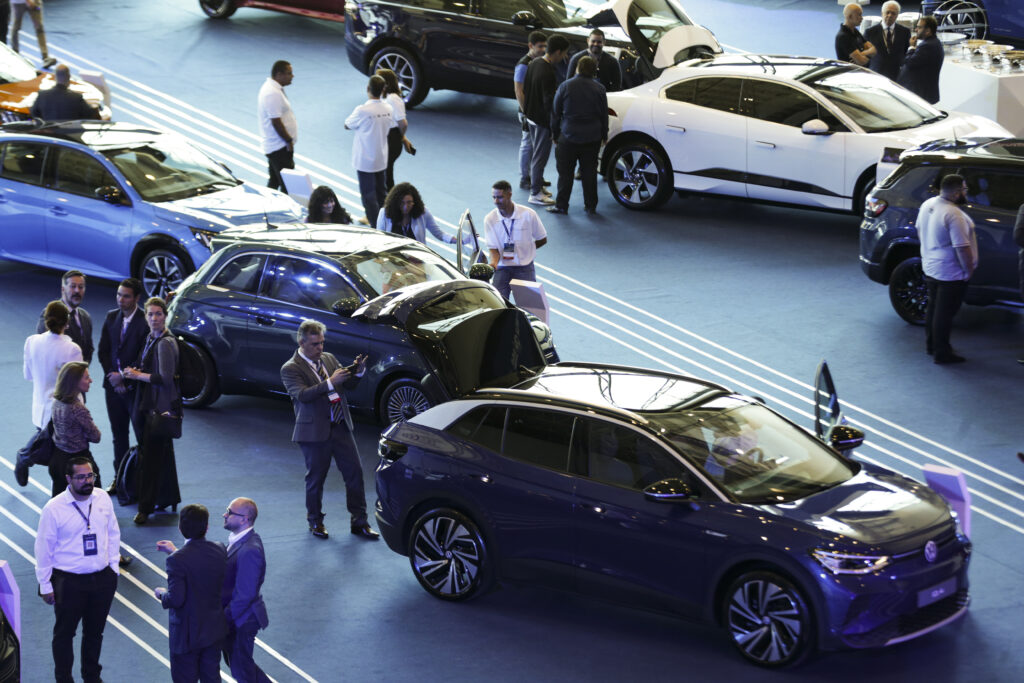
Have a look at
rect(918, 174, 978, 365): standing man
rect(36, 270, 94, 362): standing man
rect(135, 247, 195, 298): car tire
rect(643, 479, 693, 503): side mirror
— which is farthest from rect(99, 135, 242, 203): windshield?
rect(643, 479, 693, 503): side mirror

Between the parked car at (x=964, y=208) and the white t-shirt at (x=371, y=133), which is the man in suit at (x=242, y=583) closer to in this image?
the parked car at (x=964, y=208)

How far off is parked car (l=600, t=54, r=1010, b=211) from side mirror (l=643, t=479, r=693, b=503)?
861 centimetres

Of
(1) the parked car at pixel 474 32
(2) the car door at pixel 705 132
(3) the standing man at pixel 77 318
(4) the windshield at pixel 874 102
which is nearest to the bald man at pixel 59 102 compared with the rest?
(1) the parked car at pixel 474 32

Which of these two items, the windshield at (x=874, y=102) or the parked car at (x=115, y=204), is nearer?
the parked car at (x=115, y=204)

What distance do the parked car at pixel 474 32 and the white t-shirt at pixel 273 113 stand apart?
380cm

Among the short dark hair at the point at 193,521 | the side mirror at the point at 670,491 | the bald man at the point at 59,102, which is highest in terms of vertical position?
the bald man at the point at 59,102

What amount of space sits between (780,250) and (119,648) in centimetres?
1006

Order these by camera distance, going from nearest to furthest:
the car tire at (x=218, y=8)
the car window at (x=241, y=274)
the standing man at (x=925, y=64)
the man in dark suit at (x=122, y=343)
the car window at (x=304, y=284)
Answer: the man in dark suit at (x=122, y=343), the car window at (x=304, y=284), the car window at (x=241, y=274), the standing man at (x=925, y=64), the car tire at (x=218, y=8)

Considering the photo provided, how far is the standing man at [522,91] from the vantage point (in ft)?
60.4

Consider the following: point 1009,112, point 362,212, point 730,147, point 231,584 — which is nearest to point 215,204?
point 362,212

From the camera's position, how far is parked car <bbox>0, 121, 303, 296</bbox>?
14906mm

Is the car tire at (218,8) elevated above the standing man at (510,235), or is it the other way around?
the car tire at (218,8)

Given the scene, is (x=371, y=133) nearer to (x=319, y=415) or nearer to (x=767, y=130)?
(x=767, y=130)

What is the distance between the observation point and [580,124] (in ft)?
57.6
